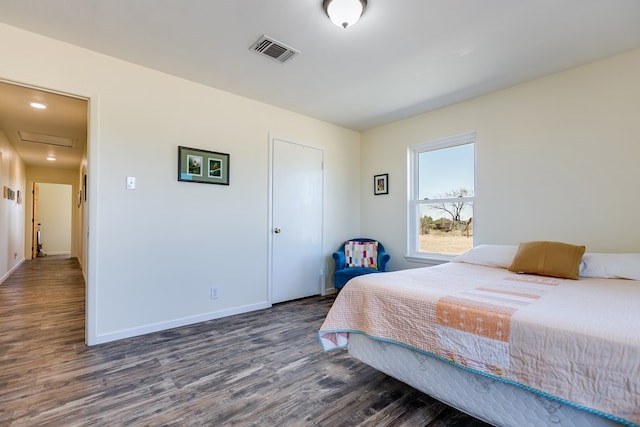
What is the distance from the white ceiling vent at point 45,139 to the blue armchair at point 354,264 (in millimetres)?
4622

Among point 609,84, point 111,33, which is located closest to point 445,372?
point 609,84

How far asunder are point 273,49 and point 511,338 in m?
2.43

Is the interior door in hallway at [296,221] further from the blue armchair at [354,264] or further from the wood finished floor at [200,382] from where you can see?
the wood finished floor at [200,382]

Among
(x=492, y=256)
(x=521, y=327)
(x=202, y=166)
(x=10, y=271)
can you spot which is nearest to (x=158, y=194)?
(x=202, y=166)

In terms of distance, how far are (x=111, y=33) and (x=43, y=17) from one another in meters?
0.38

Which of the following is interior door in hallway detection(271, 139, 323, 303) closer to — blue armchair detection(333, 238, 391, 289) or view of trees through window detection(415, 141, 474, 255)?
blue armchair detection(333, 238, 391, 289)

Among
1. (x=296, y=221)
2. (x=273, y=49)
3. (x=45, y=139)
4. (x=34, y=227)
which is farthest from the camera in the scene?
(x=34, y=227)

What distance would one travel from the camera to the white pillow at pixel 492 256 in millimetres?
2584

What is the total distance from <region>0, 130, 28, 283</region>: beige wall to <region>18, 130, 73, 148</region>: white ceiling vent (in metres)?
0.24

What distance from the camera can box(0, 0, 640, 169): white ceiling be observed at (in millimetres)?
1935

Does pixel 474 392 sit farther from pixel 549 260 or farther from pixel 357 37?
pixel 357 37

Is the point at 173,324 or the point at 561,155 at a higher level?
the point at 561,155

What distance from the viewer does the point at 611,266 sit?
2.13 metres

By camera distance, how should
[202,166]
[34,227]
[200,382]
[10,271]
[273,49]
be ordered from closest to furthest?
1. [200,382]
2. [273,49]
3. [202,166]
4. [10,271]
5. [34,227]
